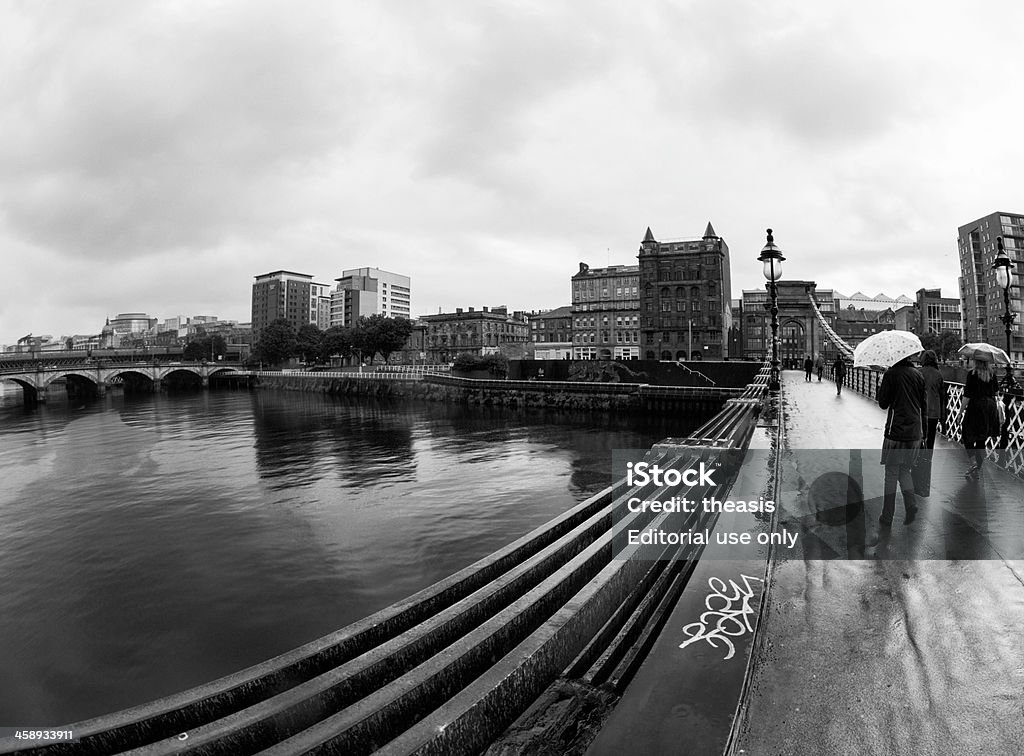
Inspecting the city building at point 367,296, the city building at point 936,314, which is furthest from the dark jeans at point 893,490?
the city building at point 367,296

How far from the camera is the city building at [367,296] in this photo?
16062 cm

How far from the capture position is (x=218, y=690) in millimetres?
4559

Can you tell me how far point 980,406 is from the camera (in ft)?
26.5

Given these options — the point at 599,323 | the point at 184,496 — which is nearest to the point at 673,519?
the point at 184,496

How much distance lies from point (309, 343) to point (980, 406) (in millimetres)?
115243

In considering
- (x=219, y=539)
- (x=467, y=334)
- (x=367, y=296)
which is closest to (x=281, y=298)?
(x=367, y=296)

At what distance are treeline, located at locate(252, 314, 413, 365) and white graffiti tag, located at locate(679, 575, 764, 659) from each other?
8998 centimetres

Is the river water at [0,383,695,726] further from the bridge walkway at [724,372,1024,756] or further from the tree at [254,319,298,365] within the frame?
the tree at [254,319,298,365]

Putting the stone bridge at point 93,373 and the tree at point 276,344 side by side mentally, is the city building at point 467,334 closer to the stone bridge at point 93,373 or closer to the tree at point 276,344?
the tree at point 276,344

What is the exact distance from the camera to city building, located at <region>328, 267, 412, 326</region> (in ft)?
527

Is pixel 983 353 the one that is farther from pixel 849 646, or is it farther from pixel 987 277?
pixel 987 277

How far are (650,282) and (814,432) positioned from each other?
73916 millimetres

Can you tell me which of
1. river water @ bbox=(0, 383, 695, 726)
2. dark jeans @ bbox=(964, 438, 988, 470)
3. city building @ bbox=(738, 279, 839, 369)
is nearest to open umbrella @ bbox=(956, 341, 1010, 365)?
dark jeans @ bbox=(964, 438, 988, 470)

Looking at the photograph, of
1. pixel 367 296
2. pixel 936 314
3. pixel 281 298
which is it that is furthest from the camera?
pixel 281 298
